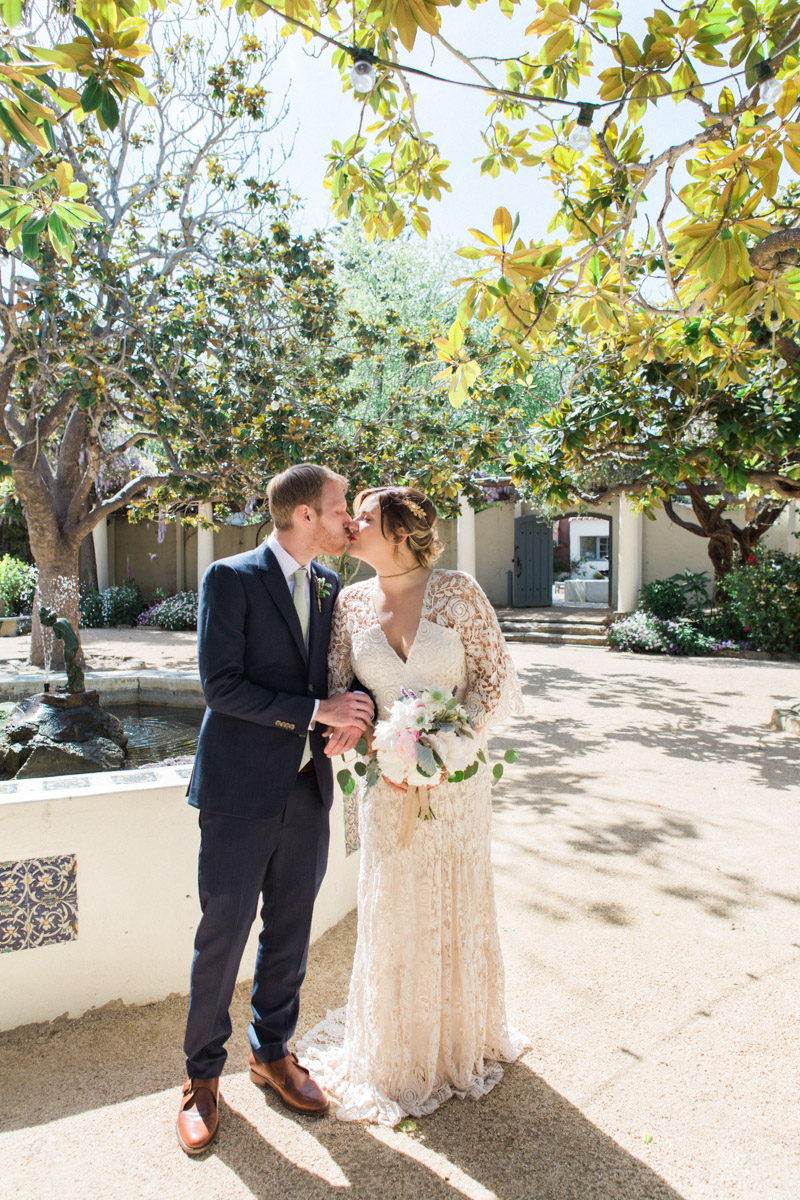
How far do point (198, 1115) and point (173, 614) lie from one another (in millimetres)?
17391

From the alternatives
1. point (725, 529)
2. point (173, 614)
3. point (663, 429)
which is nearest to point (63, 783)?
point (663, 429)

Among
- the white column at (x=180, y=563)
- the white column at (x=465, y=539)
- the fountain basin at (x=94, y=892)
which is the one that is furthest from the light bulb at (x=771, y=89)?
the white column at (x=180, y=563)

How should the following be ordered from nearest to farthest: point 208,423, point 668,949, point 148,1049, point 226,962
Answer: point 226,962 < point 148,1049 < point 668,949 < point 208,423

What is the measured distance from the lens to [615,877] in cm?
431

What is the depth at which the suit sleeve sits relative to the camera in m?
2.32

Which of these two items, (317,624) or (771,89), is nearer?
(771,89)

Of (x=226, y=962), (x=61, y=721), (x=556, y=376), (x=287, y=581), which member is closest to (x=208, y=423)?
(x=61, y=721)

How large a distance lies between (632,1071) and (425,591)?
182 cm

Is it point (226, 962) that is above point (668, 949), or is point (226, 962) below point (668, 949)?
above

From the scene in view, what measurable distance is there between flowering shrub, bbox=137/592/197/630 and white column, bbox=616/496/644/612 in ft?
33.1

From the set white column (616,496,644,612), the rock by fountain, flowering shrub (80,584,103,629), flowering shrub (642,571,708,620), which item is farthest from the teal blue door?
the rock by fountain

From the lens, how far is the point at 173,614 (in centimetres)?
1898

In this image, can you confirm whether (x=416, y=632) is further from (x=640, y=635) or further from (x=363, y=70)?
(x=640, y=635)

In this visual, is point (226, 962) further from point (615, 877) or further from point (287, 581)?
point (615, 877)
